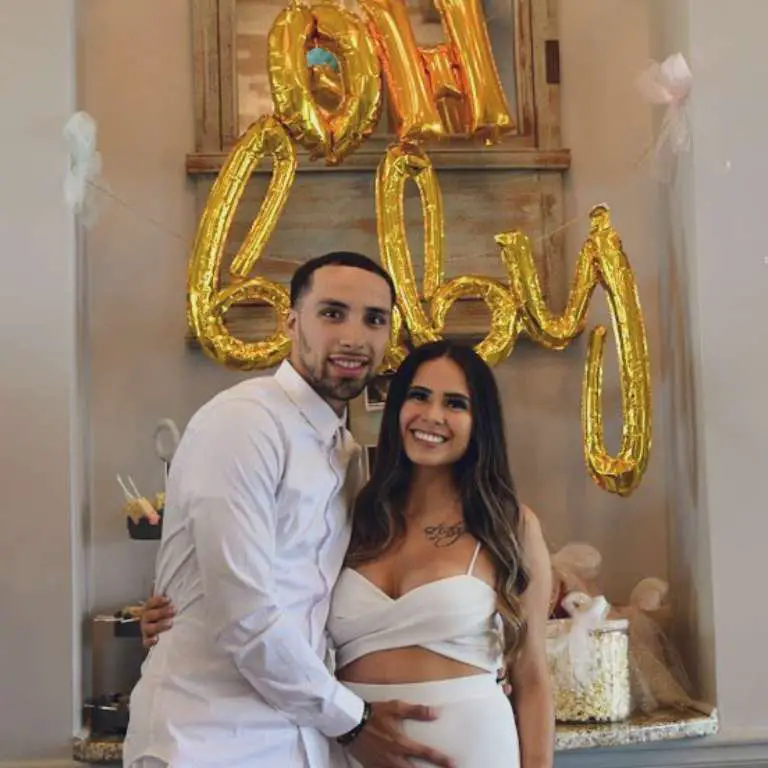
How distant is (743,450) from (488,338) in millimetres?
527

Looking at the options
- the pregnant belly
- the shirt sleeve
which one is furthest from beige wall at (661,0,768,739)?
the shirt sleeve

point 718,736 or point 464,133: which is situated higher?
point 464,133

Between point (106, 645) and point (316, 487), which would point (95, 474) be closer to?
point (106, 645)

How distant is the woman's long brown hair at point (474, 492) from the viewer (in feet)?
A: 5.51

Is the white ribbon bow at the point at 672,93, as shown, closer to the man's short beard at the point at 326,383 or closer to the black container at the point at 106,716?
the man's short beard at the point at 326,383

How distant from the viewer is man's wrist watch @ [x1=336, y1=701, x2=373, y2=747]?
1.56m

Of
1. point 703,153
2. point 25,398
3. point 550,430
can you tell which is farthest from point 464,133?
point 25,398

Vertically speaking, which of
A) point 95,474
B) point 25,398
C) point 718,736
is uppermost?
point 25,398

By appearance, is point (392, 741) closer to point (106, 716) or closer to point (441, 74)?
point (106, 716)

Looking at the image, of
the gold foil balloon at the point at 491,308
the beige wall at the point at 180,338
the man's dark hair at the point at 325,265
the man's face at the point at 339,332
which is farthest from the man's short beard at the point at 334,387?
the beige wall at the point at 180,338

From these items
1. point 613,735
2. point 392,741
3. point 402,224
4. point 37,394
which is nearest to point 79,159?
point 37,394

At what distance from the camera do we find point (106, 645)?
7.14 ft

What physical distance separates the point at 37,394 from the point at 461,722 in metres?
0.99

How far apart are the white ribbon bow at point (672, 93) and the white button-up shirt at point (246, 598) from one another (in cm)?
105
